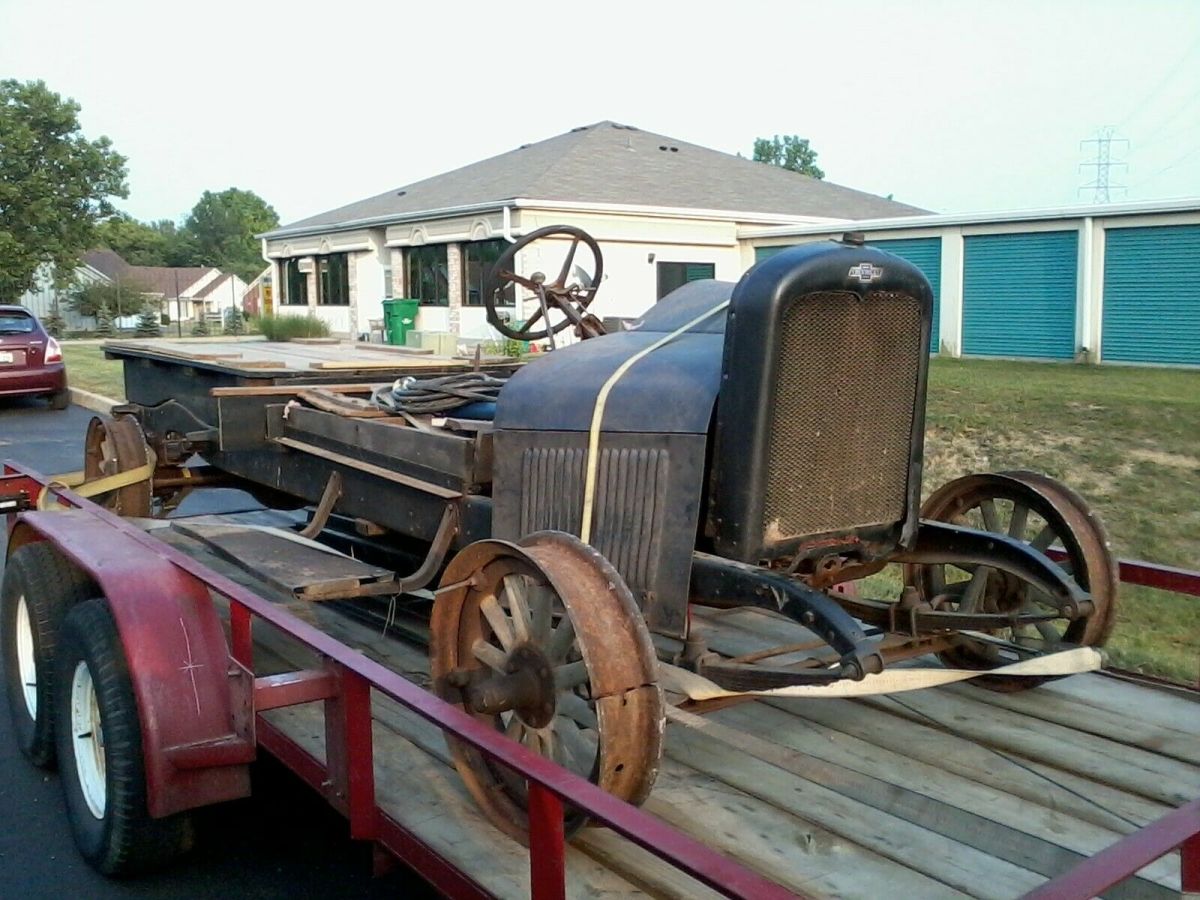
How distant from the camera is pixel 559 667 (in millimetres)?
2871

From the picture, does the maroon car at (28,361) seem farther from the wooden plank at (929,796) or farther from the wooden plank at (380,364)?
the wooden plank at (929,796)

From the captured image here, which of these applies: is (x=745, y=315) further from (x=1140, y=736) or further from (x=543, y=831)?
(x=1140, y=736)

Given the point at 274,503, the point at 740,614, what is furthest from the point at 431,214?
the point at 740,614

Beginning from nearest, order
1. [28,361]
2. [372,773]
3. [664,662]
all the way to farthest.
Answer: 1. [372,773]
2. [664,662]
3. [28,361]

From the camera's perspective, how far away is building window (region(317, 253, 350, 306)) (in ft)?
95.9

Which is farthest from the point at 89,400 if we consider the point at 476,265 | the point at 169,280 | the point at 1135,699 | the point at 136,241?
the point at 169,280

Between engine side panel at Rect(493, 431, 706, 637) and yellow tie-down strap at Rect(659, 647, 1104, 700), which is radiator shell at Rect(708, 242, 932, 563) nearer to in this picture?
engine side panel at Rect(493, 431, 706, 637)

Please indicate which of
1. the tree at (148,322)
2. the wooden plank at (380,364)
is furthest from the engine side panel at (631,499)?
the tree at (148,322)

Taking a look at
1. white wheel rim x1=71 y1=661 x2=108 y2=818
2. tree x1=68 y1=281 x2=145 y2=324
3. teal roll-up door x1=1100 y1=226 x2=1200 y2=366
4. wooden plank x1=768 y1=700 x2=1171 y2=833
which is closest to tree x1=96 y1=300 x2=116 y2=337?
tree x1=68 y1=281 x2=145 y2=324

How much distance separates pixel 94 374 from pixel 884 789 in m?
20.6

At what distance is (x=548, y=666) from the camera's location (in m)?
2.90

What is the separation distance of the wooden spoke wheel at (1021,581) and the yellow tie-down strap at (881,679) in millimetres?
284

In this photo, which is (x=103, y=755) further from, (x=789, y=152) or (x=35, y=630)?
(x=789, y=152)

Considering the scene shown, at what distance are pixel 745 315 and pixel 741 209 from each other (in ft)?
72.1
